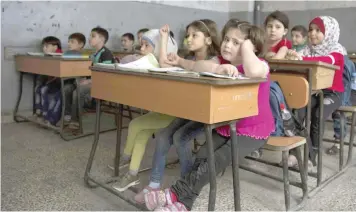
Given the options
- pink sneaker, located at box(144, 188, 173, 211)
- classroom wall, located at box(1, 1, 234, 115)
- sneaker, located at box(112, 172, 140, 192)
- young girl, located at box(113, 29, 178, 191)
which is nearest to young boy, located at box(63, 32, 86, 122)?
classroom wall, located at box(1, 1, 234, 115)

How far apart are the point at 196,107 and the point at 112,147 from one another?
168cm

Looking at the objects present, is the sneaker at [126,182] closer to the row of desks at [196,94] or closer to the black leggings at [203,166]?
the row of desks at [196,94]

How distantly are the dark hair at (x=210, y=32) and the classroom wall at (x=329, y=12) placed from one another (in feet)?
10.6

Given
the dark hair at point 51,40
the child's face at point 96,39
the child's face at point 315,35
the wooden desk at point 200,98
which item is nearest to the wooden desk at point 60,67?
the dark hair at point 51,40

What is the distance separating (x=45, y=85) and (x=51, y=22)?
2.40 feet

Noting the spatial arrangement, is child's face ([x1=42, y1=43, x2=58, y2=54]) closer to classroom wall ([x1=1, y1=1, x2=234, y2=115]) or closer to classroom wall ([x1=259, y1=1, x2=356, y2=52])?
classroom wall ([x1=1, y1=1, x2=234, y2=115])

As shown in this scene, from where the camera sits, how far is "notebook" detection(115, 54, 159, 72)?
1.74 meters

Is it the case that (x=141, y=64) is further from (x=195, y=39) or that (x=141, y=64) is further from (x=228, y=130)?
(x=228, y=130)

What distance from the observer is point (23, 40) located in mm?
3768

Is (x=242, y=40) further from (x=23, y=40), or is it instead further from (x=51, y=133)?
(x=23, y=40)

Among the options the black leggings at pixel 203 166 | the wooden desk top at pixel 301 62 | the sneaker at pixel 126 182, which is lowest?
the sneaker at pixel 126 182

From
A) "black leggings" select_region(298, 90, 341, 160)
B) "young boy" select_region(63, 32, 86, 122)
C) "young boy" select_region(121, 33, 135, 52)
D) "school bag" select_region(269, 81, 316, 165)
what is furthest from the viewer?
"young boy" select_region(121, 33, 135, 52)

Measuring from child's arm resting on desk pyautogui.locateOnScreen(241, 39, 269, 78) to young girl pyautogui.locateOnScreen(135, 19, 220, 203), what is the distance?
1.26 ft

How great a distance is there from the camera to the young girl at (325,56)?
2.45 meters
